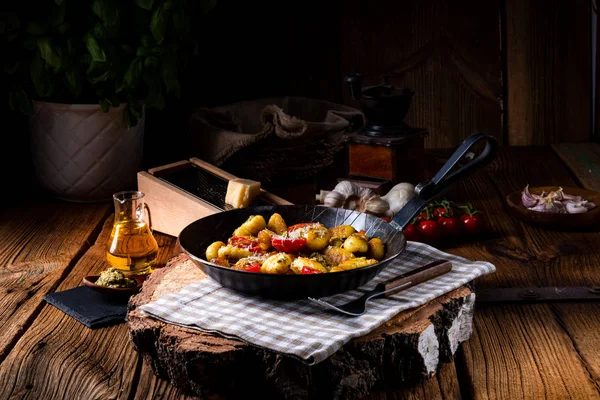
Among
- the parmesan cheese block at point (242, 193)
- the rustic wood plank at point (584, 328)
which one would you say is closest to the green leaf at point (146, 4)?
the parmesan cheese block at point (242, 193)

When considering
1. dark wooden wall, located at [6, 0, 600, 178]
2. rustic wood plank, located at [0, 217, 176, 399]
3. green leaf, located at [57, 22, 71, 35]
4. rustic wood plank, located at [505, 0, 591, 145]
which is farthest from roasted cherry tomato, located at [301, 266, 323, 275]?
rustic wood plank, located at [505, 0, 591, 145]

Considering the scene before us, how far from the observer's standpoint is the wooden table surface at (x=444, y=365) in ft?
4.84

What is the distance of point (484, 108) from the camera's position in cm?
320

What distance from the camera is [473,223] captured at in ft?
7.30

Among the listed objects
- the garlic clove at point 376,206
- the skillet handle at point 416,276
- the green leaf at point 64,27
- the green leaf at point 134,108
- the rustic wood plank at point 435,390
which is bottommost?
the rustic wood plank at point 435,390

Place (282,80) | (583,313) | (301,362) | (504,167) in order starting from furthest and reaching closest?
1. (282,80)
2. (504,167)
3. (583,313)
4. (301,362)

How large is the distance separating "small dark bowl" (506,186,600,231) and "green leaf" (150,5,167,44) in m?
1.10

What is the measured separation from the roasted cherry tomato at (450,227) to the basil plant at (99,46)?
0.88 m

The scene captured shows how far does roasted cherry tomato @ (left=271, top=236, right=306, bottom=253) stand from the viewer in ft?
5.44

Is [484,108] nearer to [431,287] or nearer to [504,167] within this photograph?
[504,167]

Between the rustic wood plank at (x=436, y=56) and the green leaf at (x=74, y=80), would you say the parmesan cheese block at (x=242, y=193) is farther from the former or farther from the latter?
the rustic wood plank at (x=436, y=56)

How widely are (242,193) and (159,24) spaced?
574 millimetres

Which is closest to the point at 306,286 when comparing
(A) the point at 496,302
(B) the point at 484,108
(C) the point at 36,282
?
(A) the point at 496,302

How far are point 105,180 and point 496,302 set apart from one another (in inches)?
53.6
